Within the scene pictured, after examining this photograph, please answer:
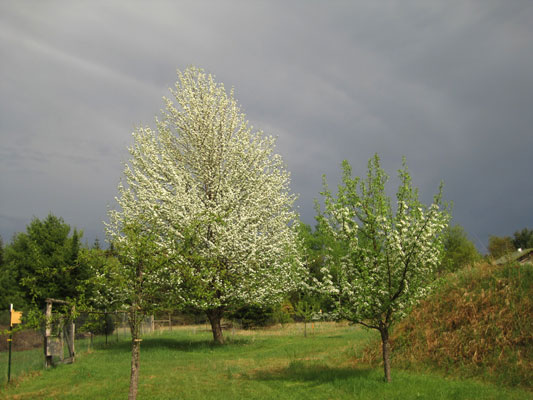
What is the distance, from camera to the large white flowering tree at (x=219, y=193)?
24.4 meters

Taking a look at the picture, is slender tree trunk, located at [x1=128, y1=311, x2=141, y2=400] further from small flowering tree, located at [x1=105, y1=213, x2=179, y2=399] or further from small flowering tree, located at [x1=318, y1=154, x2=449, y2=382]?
small flowering tree, located at [x1=318, y1=154, x2=449, y2=382]

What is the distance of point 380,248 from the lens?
42.3 feet

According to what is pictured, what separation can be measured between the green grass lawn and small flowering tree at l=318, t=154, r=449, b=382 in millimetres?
1334

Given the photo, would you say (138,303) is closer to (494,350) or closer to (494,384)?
(494,384)

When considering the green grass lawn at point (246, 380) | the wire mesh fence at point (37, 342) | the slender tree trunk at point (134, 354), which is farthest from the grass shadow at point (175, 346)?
the slender tree trunk at point (134, 354)

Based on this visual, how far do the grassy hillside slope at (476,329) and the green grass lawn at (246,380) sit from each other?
3.32 ft

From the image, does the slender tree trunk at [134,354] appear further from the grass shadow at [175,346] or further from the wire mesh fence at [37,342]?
the grass shadow at [175,346]

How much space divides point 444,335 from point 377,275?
17.0 ft

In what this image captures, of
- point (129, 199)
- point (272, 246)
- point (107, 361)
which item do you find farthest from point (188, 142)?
point (107, 361)

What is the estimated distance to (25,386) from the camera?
1527cm

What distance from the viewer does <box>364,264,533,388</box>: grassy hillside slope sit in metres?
13.4

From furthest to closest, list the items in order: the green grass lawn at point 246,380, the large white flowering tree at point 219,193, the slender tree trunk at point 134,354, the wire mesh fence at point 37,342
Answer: the large white flowering tree at point 219,193
the wire mesh fence at point 37,342
the green grass lawn at point 246,380
the slender tree trunk at point 134,354

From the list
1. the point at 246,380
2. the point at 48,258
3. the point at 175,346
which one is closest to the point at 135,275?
the point at 246,380

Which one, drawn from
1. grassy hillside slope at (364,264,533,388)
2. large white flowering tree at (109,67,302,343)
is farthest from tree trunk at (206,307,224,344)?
grassy hillside slope at (364,264,533,388)
